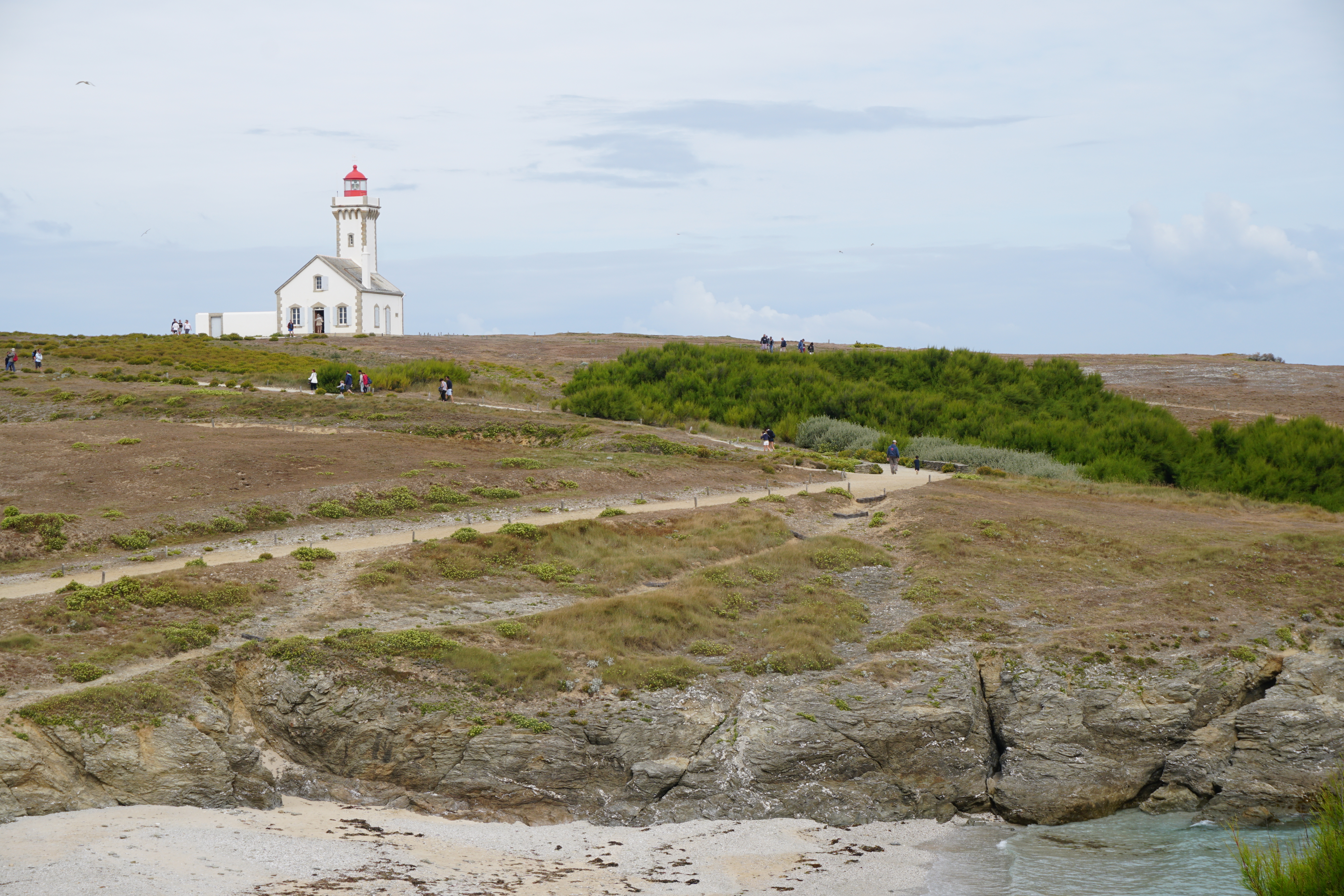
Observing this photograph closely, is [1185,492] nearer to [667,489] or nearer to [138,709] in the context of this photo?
[667,489]

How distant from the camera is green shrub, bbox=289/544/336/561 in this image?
87.7 feet

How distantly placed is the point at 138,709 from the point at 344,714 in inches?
137

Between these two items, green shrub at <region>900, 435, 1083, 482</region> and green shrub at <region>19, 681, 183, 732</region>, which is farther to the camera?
green shrub at <region>900, 435, 1083, 482</region>

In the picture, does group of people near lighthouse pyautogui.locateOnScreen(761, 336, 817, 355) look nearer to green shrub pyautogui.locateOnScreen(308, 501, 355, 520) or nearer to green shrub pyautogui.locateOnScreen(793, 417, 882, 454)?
green shrub pyautogui.locateOnScreen(793, 417, 882, 454)

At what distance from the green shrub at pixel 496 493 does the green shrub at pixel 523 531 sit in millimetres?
5096

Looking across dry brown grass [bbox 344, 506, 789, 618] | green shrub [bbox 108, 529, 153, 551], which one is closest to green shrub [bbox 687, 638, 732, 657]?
dry brown grass [bbox 344, 506, 789, 618]

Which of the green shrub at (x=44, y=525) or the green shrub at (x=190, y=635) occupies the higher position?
the green shrub at (x=44, y=525)

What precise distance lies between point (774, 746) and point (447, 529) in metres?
14.2

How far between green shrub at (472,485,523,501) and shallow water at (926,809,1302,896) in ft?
64.4

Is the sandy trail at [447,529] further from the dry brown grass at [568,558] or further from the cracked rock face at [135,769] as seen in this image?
the cracked rock face at [135,769]

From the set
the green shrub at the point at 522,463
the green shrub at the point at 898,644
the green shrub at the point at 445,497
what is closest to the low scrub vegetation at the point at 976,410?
the green shrub at the point at 522,463

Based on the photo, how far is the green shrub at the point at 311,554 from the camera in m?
26.7

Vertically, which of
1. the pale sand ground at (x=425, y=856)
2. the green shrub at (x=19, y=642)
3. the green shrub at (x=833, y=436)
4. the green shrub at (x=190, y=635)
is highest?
the green shrub at (x=833, y=436)

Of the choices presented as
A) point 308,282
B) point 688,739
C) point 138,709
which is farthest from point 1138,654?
point 308,282
